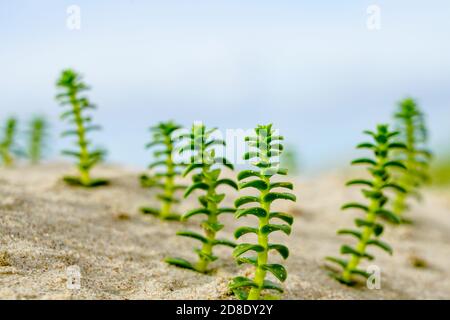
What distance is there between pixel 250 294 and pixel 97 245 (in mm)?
1210

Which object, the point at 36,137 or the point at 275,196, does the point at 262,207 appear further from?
the point at 36,137

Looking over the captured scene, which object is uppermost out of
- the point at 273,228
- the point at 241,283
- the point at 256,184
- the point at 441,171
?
the point at 441,171

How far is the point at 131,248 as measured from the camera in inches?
150

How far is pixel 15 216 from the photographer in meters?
3.79

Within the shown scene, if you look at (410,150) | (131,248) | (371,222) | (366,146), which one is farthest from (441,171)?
(131,248)

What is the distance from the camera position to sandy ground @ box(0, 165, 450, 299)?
10.0 ft

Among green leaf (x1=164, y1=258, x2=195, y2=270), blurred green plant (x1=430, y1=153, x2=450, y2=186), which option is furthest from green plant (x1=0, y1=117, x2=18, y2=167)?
blurred green plant (x1=430, y1=153, x2=450, y2=186)

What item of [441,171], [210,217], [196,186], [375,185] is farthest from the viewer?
[441,171]

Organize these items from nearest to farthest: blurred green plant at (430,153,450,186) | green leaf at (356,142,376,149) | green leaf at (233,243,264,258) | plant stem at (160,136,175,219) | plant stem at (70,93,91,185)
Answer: green leaf at (233,243,264,258) → green leaf at (356,142,376,149) → plant stem at (160,136,175,219) → plant stem at (70,93,91,185) → blurred green plant at (430,153,450,186)

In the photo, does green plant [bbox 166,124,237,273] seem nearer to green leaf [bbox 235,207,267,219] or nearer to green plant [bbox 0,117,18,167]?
green leaf [bbox 235,207,267,219]

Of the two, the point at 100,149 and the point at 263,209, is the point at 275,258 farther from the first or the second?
the point at 100,149

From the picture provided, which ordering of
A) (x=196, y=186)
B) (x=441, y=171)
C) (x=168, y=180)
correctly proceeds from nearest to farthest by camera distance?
(x=196, y=186) < (x=168, y=180) < (x=441, y=171)

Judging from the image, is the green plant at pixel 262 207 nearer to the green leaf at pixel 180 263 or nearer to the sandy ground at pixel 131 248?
the sandy ground at pixel 131 248
